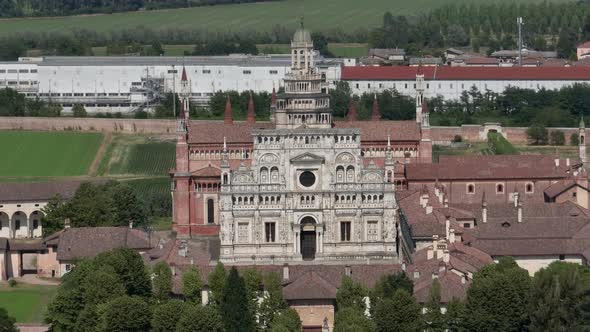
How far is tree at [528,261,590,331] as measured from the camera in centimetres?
6638

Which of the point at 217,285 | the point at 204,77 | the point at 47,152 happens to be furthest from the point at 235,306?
the point at 204,77

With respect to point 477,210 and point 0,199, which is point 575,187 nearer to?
point 477,210

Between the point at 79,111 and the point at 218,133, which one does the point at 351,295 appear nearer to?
the point at 218,133

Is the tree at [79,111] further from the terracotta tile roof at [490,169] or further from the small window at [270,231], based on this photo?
the small window at [270,231]

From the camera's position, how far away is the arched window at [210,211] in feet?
325

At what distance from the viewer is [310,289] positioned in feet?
238

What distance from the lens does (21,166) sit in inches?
4916

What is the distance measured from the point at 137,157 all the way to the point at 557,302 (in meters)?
63.3

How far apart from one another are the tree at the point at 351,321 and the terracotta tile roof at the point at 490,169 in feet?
101

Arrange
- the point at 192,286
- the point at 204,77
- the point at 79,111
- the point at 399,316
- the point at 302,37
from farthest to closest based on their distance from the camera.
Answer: the point at 204,77 → the point at 79,111 → the point at 302,37 → the point at 192,286 → the point at 399,316

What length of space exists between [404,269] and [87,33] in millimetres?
116893

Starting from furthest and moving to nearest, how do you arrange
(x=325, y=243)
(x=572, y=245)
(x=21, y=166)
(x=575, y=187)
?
(x=21, y=166) → (x=575, y=187) → (x=325, y=243) → (x=572, y=245)

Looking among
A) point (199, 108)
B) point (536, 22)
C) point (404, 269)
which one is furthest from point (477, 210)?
point (536, 22)

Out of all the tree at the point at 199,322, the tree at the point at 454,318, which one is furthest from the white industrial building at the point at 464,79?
the tree at the point at 199,322
